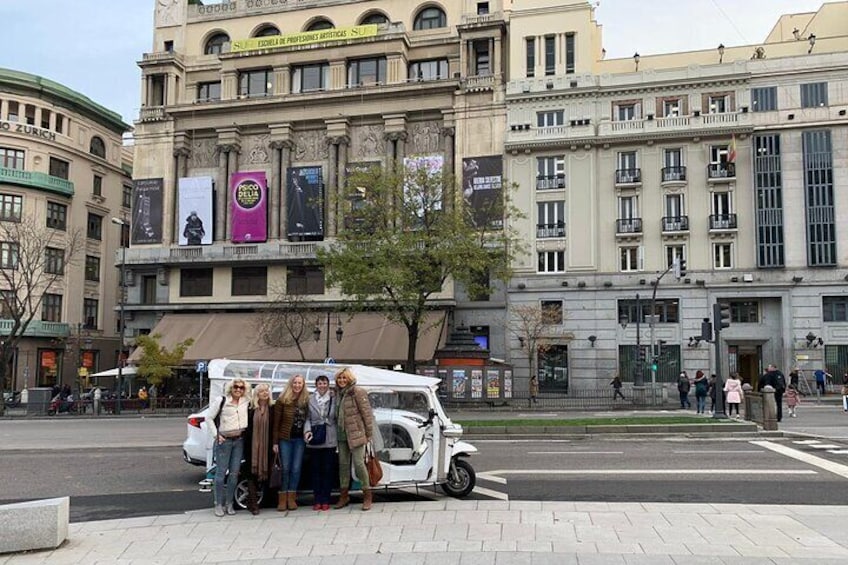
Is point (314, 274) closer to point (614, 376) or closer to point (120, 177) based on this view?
point (614, 376)

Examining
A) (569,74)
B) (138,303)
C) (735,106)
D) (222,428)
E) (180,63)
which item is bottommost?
(222,428)

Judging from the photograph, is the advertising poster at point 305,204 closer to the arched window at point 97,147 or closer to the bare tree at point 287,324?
the bare tree at point 287,324

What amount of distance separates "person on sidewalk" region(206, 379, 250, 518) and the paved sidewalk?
1.13ft

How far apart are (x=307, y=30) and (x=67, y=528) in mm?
47949

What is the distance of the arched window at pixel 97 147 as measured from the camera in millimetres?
57562

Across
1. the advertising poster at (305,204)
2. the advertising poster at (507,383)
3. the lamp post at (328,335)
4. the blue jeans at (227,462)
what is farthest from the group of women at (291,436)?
the advertising poster at (305,204)

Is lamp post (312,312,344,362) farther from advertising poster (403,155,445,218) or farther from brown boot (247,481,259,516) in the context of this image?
brown boot (247,481,259,516)

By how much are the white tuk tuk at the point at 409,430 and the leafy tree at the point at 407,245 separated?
20039mm

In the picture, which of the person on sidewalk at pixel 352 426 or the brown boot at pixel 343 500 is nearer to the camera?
the person on sidewalk at pixel 352 426

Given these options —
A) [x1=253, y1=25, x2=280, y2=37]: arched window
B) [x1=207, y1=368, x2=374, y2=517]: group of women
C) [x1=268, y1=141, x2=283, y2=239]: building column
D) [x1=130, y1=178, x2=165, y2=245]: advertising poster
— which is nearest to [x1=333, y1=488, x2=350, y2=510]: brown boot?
[x1=207, y1=368, x2=374, y2=517]: group of women

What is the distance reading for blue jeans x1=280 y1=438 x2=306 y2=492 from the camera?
29.1 feet

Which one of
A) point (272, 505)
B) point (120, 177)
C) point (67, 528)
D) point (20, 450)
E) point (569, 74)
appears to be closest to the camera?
point (67, 528)

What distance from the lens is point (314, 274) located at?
45.5 m

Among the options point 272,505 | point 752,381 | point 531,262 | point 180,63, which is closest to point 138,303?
point 180,63
